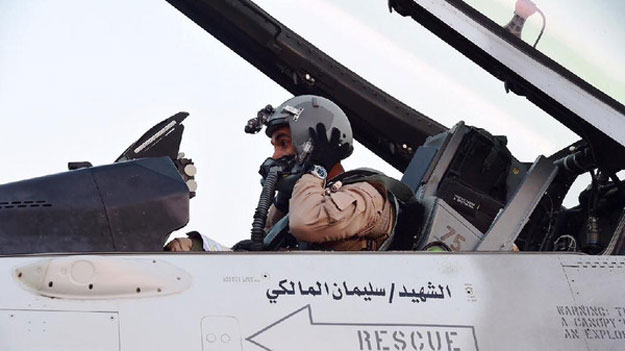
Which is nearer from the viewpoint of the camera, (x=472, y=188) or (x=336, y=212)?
(x=336, y=212)

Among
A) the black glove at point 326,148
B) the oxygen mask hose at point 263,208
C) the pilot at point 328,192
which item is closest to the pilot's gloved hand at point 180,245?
the pilot at point 328,192

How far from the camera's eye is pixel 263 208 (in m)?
4.19

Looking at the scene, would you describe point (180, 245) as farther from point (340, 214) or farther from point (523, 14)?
point (523, 14)

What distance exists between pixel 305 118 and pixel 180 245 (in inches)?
35.2

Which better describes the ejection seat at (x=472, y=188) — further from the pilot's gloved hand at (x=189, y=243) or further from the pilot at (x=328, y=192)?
the pilot's gloved hand at (x=189, y=243)

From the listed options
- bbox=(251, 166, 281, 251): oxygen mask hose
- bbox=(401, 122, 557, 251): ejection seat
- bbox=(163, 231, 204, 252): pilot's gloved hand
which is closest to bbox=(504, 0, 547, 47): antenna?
bbox=(401, 122, 557, 251): ejection seat

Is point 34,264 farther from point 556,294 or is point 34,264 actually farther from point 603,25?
point 603,25

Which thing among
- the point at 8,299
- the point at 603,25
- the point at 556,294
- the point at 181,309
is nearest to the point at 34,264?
the point at 8,299

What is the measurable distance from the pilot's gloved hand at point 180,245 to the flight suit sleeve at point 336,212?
36 centimetres

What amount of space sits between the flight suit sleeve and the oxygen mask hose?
0.17 m

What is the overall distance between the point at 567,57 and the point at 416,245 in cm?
90

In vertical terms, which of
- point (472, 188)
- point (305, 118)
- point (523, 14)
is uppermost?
point (305, 118)

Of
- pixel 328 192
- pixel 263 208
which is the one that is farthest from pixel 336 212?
pixel 263 208

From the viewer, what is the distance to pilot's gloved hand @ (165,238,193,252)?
154 inches
